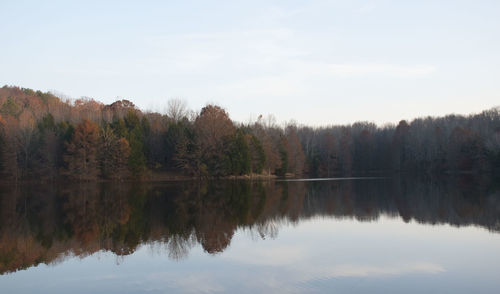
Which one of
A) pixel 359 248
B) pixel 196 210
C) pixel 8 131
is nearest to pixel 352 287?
pixel 359 248

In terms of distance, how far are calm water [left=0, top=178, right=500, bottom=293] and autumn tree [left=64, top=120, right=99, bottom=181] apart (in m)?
36.2

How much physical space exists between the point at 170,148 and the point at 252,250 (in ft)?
188

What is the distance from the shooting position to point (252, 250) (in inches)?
579

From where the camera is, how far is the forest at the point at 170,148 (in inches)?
2424

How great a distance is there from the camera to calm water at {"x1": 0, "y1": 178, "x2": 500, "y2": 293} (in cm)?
1072

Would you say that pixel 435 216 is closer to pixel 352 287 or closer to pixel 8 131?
pixel 352 287

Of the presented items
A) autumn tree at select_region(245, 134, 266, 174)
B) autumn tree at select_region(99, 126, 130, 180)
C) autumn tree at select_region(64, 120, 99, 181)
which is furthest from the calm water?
autumn tree at select_region(245, 134, 266, 174)

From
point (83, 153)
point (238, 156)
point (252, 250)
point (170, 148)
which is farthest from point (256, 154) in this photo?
point (252, 250)

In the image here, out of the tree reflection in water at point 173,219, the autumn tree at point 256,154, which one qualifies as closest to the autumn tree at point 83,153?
the autumn tree at point 256,154

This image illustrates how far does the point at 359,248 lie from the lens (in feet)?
48.9

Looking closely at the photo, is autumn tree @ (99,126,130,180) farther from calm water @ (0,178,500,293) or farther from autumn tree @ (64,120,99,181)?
calm water @ (0,178,500,293)

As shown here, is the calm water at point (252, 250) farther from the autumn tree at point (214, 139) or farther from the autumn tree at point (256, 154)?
the autumn tree at point (256, 154)

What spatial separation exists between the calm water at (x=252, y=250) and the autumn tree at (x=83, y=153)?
3621 centimetres

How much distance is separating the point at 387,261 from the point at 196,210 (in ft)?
48.0
